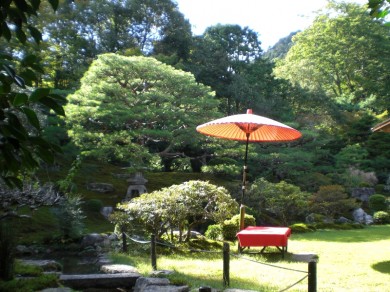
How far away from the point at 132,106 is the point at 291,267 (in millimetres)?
7618

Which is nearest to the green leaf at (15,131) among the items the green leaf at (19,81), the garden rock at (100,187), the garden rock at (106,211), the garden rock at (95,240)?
the green leaf at (19,81)

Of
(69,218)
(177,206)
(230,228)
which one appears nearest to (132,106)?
(69,218)

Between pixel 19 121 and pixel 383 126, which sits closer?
pixel 19 121

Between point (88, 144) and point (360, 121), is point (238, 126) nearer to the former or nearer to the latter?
point (88, 144)

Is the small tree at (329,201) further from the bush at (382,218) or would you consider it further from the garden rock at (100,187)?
the garden rock at (100,187)

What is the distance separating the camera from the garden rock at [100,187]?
14.0 metres

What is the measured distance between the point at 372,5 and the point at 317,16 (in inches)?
1236

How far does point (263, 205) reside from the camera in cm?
1333

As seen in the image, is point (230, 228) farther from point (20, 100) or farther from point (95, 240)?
point (20, 100)

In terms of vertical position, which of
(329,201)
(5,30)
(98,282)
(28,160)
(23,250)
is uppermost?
(5,30)

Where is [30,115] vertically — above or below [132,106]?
below

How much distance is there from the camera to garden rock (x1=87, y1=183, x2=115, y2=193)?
14.0m

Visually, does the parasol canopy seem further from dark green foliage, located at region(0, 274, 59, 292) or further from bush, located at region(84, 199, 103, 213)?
bush, located at region(84, 199, 103, 213)

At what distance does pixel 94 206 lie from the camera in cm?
1242
